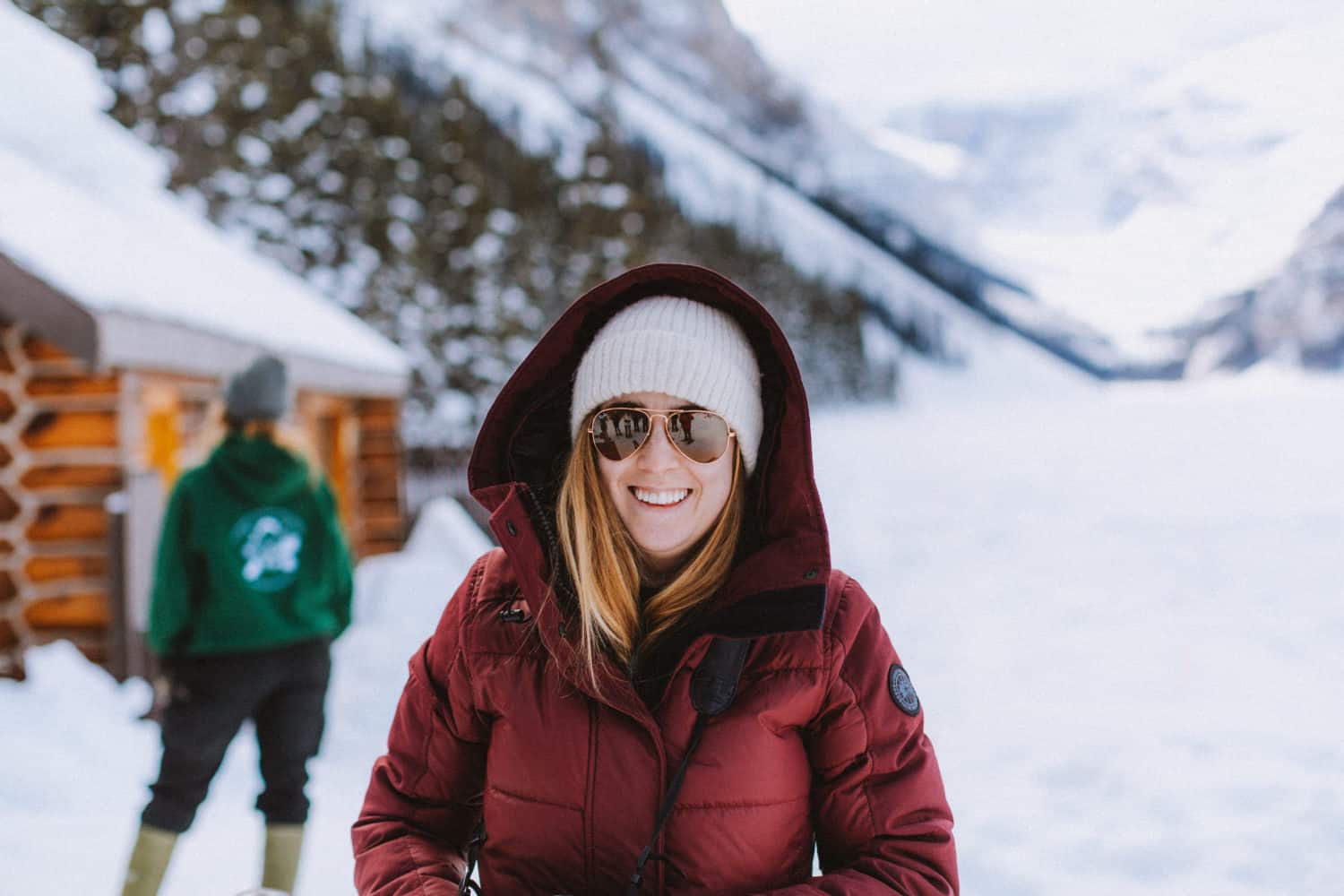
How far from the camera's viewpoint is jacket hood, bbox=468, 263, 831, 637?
4.75 ft

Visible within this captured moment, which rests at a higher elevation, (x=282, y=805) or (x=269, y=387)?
(x=269, y=387)

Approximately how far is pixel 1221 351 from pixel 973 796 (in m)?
13.7

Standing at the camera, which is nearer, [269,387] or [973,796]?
[269,387]

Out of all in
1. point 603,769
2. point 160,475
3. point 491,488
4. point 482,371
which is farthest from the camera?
point 482,371

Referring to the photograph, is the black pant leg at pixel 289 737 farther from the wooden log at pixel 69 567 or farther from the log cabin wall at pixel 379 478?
the log cabin wall at pixel 379 478

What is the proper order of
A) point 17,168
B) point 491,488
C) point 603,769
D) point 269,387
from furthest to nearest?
point 17,168 < point 269,387 < point 491,488 < point 603,769

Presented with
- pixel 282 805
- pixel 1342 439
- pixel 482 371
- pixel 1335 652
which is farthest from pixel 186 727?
pixel 482 371

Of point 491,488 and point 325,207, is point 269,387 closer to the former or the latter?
point 491,488

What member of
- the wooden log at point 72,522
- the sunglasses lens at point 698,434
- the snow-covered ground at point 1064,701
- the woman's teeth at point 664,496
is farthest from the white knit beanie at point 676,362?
the wooden log at point 72,522

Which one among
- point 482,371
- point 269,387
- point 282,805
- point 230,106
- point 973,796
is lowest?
point 973,796

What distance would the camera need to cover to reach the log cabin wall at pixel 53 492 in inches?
221

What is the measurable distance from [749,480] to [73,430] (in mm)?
5605

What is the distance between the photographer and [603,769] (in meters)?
1.40

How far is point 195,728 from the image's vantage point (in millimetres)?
3014
